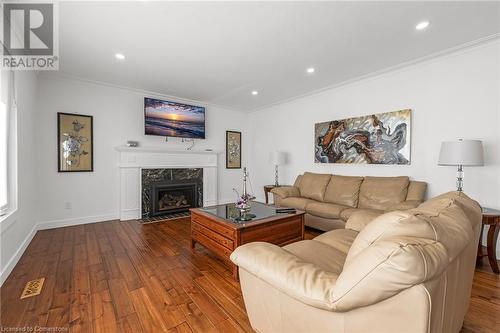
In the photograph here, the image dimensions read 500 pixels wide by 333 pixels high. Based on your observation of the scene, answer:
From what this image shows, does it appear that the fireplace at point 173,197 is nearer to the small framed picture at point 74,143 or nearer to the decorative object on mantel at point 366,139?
the small framed picture at point 74,143

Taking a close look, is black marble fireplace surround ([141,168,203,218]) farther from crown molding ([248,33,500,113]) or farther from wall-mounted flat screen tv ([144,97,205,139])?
crown molding ([248,33,500,113])

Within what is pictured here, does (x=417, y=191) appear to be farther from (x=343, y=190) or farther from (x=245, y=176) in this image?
(x=245, y=176)

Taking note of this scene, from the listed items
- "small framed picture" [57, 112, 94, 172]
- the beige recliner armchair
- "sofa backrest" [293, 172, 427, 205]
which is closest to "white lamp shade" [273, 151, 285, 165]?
"sofa backrest" [293, 172, 427, 205]

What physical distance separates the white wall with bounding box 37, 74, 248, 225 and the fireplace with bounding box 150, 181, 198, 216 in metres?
0.69

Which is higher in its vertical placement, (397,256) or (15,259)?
(397,256)

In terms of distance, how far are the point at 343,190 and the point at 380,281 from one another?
3.16m

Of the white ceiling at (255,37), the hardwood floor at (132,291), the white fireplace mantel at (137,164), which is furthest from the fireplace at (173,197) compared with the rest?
the white ceiling at (255,37)

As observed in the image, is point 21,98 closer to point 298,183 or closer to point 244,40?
point 244,40

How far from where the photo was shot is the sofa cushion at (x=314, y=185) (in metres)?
4.03

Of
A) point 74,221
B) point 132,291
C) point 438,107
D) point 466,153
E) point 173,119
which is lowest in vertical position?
point 132,291

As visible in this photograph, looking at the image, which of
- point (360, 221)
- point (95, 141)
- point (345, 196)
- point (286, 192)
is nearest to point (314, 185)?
point (286, 192)

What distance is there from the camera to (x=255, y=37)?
257 cm

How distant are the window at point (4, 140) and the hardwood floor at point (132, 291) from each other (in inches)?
29.3

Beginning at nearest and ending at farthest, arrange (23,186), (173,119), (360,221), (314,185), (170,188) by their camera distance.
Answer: (360,221) < (23,186) < (314,185) < (170,188) < (173,119)
